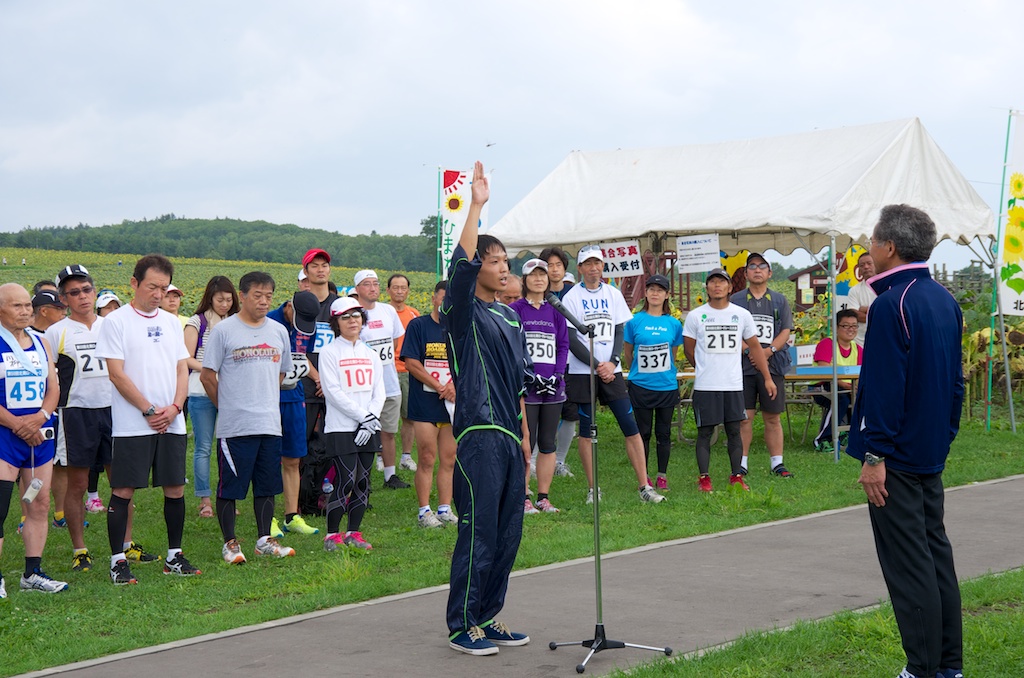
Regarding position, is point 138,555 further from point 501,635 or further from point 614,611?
point 614,611

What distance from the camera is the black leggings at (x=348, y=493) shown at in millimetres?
8602

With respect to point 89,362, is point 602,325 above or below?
above

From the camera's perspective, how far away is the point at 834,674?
5043mm

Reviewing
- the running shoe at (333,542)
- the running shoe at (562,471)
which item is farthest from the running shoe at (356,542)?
the running shoe at (562,471)

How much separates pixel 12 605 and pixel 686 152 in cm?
1231

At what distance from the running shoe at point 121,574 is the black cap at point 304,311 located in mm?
2755

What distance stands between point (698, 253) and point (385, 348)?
16.9ft

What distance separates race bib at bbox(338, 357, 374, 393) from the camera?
8.67 m

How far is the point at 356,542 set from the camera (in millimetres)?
8578

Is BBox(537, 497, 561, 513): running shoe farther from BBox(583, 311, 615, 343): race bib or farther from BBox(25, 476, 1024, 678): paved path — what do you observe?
BBox(25, 476, 1024, 678): paved path

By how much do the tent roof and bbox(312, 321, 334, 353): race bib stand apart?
588cm

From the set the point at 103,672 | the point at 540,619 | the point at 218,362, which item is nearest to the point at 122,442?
the point at 218,362

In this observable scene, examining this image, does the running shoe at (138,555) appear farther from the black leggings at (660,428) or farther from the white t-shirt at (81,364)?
the black leggings at (660,428)

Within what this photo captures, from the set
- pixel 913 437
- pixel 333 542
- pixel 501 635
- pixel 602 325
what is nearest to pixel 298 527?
pixel 333 542
